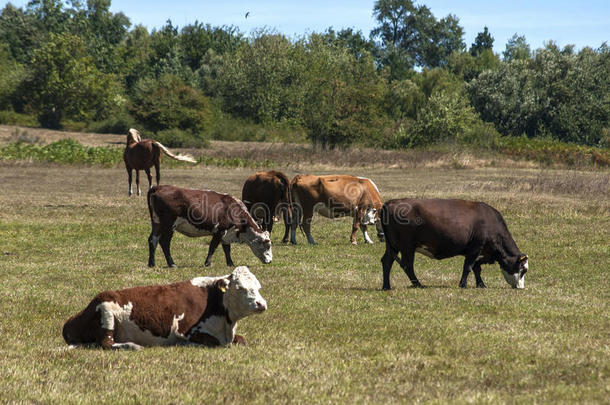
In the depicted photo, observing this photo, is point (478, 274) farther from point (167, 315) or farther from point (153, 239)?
point (167, 315)

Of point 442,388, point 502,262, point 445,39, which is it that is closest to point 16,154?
point 502,262

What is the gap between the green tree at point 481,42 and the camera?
6383 inches

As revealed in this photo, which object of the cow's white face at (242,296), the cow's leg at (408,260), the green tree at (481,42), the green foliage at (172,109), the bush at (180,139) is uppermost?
the green tree at (481,42)

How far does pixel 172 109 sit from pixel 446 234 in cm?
5954

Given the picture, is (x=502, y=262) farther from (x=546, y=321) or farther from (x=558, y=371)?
(x=558, y=371)

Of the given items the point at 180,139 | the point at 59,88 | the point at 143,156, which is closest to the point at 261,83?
the point at 59,88

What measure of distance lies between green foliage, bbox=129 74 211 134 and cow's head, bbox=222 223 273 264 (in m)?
56.0

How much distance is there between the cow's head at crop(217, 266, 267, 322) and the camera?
8734mm

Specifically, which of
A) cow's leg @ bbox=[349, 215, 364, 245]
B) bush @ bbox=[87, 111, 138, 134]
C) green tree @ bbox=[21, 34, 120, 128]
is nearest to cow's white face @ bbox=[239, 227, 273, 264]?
cow's leg @ bbox=[349, 215, 364, 245]

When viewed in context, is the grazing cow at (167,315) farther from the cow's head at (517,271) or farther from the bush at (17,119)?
the bush at (17,119)

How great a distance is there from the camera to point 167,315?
356 inches

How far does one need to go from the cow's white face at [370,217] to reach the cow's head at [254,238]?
5489 millimetres

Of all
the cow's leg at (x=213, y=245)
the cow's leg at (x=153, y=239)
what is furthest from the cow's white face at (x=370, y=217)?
the cow's leg at (x=153, y=239)

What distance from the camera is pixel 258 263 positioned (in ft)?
54.4
